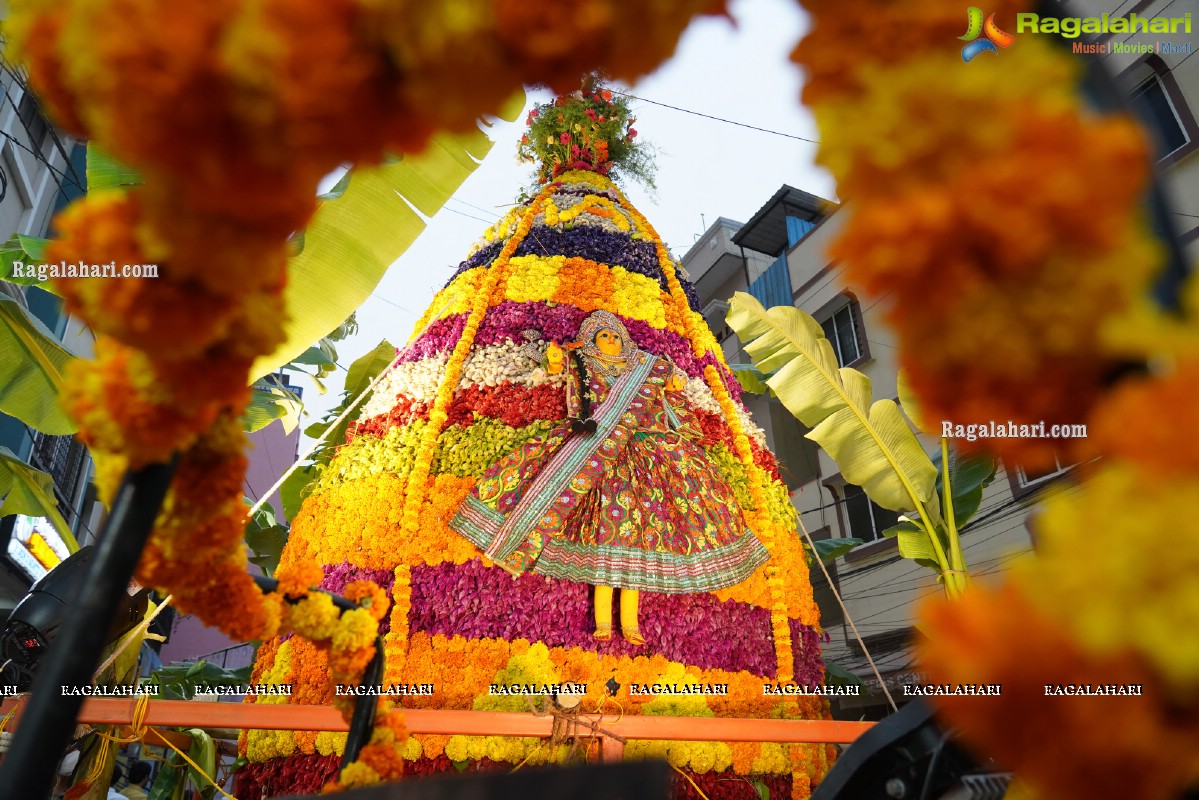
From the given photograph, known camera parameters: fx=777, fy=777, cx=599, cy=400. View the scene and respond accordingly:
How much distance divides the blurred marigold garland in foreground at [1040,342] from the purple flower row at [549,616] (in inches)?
175

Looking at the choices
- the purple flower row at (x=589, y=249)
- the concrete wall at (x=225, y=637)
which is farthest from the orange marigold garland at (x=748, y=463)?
the concrete wall at (x=225, y=637)

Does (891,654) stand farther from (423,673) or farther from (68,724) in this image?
(68,724)

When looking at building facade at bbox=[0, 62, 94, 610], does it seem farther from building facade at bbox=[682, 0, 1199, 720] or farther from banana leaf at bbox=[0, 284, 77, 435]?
building facade at bbox=[682, 0, 1199, 720]

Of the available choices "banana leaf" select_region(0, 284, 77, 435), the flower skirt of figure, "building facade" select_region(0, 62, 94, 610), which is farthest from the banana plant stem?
"building facade" select_region(0, 62, 94, 610)

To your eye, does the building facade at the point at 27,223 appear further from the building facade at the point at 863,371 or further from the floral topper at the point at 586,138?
the building facade at the point at 863,371

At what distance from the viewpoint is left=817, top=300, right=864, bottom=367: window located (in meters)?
14.7

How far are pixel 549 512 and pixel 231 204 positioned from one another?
4312 millimetres

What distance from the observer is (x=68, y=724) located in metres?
1.55

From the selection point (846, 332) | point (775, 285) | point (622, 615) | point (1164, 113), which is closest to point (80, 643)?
point (622, 615)

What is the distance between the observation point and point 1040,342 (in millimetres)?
1201

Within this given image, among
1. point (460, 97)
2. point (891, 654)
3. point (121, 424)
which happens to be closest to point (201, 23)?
point (460, 97)

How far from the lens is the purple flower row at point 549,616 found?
17.6ft

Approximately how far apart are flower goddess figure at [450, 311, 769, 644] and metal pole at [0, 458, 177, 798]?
383cm

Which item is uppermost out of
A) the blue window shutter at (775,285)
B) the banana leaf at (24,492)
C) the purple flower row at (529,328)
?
the blue window shutter at (775,285)
